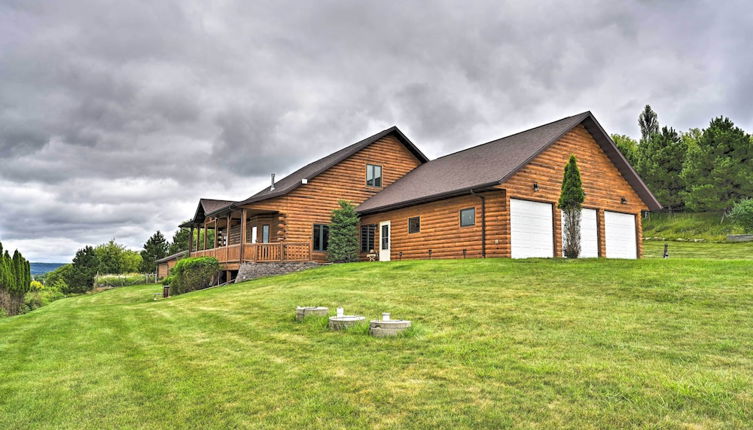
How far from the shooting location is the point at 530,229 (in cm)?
1991

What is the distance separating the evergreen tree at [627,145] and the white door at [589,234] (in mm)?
35404

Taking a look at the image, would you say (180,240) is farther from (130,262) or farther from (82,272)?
(82,272)

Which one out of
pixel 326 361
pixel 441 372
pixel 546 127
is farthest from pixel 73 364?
pixel 546 127

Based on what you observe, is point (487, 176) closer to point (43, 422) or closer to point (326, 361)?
point (326, 361)

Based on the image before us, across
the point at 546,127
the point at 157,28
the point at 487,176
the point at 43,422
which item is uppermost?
the point at 157,28

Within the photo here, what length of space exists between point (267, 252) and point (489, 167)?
11.2 m

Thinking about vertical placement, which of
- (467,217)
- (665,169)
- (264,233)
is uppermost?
(665,169)

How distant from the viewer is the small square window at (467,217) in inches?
802

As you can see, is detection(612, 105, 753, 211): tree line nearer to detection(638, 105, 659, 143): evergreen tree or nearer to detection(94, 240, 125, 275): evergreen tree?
detection(638, 105, 659, 143): evergreen tree

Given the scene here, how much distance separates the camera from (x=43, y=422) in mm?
5320

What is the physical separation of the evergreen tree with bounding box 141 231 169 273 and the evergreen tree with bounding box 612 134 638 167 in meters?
48.8

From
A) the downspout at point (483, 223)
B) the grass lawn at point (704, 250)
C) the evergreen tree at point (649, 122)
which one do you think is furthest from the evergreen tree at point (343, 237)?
the evergreen tree at point (649, 122)

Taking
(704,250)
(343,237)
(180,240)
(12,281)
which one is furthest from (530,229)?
(180,240)

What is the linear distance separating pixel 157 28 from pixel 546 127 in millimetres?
16451
